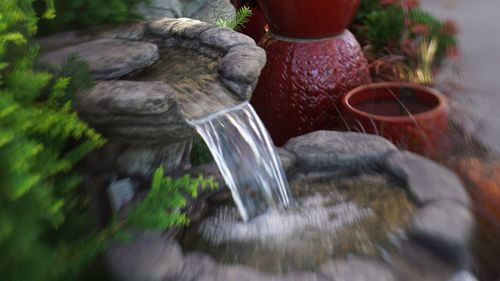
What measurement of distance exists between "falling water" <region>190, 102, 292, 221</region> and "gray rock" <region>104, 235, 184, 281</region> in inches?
18.5

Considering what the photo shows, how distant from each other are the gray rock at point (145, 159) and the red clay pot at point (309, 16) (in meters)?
1.26

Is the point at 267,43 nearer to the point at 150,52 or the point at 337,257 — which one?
Answer: the point at 150,52

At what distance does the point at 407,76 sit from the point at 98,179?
7.63 ft

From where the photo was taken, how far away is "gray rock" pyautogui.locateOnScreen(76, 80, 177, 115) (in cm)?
180

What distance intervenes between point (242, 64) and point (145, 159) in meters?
0.56

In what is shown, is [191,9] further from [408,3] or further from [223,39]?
[408,3]

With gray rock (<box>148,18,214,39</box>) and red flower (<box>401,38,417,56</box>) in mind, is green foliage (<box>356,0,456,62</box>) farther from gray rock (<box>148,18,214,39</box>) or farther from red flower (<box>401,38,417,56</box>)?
gray rock (<box>148,18,214,39</box>)

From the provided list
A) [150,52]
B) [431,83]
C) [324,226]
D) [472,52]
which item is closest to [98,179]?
[150,52]

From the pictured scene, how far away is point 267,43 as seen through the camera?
3.55m

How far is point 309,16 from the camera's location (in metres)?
3.28

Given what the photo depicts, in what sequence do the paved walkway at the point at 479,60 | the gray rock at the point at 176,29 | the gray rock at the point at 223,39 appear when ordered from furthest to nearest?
the paved walkway at the point at 479,60 → the gray rock at the point at 176,29 → the gray rock at the point at 223,39

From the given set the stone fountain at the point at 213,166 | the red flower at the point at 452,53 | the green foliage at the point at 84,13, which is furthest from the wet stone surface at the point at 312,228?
the red flower at the point at 452,53

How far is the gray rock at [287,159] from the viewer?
2586 mm

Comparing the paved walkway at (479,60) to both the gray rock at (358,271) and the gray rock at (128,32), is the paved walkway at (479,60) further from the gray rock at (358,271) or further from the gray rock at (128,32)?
the gray rock at (128,32)
